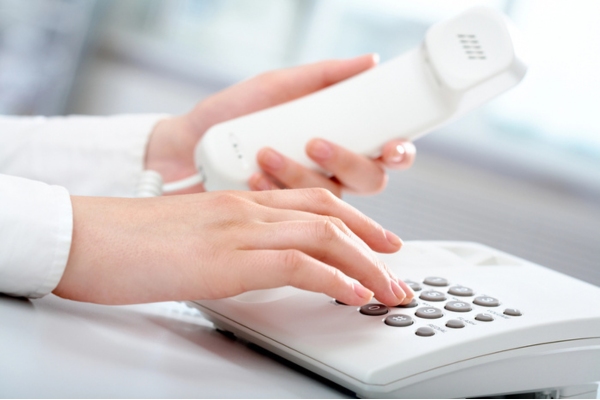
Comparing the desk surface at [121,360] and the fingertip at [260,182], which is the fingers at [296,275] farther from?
the fingertip at [260,182]

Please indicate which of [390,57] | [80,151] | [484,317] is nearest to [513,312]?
[484,317]

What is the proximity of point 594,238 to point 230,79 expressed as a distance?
135 centimetres

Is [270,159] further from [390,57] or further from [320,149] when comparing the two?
[390,57]

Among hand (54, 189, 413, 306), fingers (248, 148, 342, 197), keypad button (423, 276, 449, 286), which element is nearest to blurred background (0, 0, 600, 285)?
fingers (248, 148, 342, 197)

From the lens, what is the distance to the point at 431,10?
6.91 feet

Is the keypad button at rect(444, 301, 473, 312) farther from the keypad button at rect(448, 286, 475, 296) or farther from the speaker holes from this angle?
the speaker holes

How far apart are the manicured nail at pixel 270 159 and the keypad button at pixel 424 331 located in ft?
1.48

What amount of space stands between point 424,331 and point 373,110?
0.48 meters

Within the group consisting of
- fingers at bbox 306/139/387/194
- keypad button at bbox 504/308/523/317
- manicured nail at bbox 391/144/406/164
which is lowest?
keypad button at bbox 504/308/523/317

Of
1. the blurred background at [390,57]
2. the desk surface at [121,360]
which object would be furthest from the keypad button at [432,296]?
the blurred background at [390,57]

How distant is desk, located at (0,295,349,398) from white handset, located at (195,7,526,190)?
0.36m

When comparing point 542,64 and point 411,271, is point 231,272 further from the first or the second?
point 542,64

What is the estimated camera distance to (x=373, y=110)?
2.76ft

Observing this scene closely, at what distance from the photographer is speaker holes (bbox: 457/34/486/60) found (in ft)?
2.69
